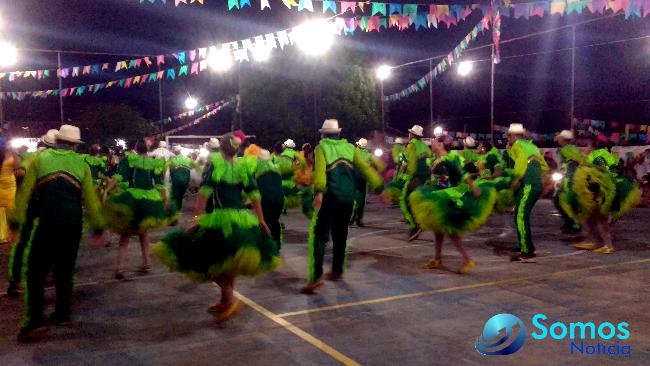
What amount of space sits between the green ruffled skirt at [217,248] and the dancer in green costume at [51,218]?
0.85m

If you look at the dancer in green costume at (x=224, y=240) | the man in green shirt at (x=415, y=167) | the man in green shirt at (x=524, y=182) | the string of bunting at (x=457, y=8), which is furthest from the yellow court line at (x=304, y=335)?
the string of bunting at (x=457, y=8)

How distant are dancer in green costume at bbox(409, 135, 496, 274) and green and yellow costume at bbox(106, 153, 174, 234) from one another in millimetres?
3487

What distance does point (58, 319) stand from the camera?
18.5ft

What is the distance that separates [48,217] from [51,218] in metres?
0.03

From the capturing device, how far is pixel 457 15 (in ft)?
49.7

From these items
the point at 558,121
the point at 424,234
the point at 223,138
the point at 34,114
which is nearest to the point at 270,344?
the point at 223,138

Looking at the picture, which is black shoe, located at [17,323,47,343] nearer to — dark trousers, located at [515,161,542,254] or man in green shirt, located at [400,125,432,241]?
dark trousers, located at [515,161,542,254]

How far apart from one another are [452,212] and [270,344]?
3.37 meters

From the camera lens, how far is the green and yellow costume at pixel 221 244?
5270 millimetres

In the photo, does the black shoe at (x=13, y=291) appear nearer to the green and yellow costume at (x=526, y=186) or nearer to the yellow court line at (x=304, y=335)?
the yellow court line at (x=304, y=335)

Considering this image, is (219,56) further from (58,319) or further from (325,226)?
(58,319)

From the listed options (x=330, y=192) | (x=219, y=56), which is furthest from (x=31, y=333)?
(x=219, y=56)

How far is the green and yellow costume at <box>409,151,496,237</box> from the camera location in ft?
24.1

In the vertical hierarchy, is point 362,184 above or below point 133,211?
above
